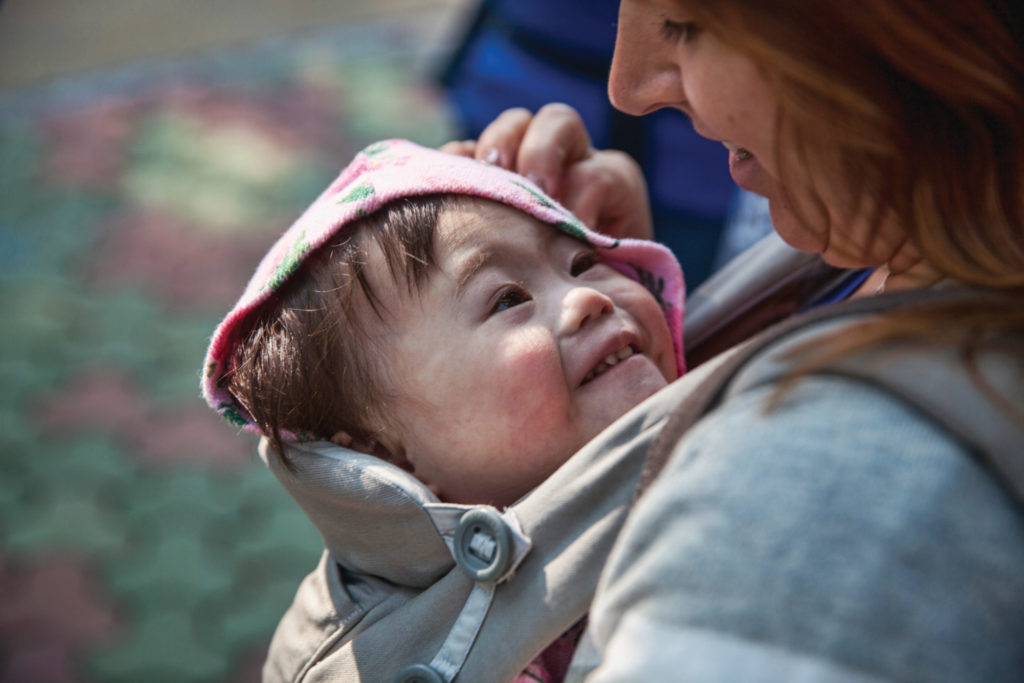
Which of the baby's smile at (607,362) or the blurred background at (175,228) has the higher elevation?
the baby's smile at (607,362)

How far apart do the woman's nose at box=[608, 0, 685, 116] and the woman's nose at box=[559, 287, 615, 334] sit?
0.27 m

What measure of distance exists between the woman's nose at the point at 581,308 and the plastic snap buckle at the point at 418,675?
406 mm

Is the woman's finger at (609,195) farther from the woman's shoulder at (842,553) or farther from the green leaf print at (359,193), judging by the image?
the woman's shoulder at (842,553)

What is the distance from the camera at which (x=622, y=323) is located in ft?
3.66

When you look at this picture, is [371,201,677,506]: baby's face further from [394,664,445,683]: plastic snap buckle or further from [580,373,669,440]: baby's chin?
[394,664,445,683]: plastic snap buckle

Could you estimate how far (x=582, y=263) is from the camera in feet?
4.10

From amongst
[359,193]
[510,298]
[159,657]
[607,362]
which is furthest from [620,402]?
[159,657]

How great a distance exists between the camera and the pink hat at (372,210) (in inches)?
45.5

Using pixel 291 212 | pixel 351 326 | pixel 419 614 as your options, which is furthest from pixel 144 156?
pixel 419 614

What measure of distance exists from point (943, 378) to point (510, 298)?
24.9 inches

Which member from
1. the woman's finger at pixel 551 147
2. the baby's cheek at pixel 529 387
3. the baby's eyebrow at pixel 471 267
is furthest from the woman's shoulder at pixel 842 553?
the woman's finger at pixel 551 147

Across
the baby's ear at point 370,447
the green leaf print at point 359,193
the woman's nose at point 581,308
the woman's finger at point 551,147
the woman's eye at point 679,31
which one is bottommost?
the baby's ear at point 370,447

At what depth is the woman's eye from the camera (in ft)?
2.41

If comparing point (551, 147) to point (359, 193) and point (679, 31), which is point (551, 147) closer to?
point (359, 193)
